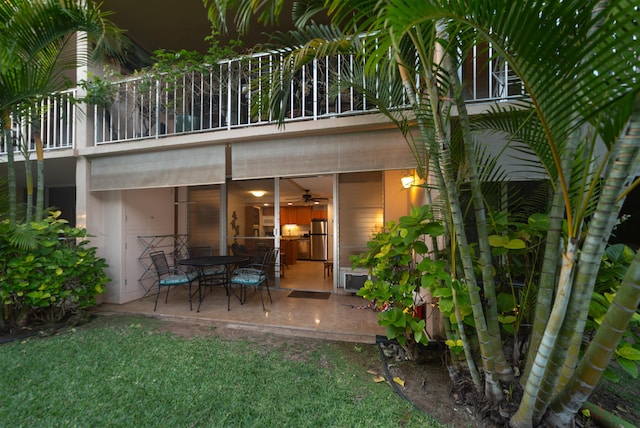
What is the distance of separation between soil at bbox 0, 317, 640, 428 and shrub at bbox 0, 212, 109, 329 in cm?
37

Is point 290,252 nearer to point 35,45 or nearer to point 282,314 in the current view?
point 282,314

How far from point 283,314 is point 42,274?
3081 mm

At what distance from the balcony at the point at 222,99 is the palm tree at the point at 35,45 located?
1.56ft

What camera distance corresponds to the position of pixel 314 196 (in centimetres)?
751

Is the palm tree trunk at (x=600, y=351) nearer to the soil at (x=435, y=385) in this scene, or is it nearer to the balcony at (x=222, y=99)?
the soil at (x=435, y=385)

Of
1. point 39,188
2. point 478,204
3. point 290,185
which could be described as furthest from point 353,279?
point 39,188

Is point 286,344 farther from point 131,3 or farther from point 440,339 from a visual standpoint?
point 131,3

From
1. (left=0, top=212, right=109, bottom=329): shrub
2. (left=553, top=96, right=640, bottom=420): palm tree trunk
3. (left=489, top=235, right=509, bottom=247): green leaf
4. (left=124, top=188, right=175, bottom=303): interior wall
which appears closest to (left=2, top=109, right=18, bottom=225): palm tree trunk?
(left=0, top=212, right=109, bottom=329): shrub

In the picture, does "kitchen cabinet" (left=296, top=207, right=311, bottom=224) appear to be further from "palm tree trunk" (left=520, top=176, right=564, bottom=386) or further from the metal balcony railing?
"palm tree trunk" (left=520, top=176, right=564, bottom=386)

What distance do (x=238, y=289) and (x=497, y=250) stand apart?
181 inches

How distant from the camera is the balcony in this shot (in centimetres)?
288

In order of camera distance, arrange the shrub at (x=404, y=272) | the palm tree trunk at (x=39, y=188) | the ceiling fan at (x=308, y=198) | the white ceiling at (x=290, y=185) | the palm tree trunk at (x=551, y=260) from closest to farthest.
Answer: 1. the palm tree trunk at (x=551, y=260)
2. the shrub at (x=404, y=272)
3. the palm tree trunk at (x=39, y=188)
4. the white ceiling at (x=290, y=185)
5. the ceiling fan at (x=308, y=198)

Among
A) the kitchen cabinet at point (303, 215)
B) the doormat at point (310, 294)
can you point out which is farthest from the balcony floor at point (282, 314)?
the kitchen cabinet at point (303, 215)

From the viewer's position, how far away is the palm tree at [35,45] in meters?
2.68
